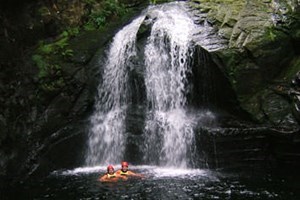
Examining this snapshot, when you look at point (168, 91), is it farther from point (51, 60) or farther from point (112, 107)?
point (51, 60)

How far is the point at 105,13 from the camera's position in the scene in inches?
637

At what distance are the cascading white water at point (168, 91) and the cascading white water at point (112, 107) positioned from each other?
0.80 metres

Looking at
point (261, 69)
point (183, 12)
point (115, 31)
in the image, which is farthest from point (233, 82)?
point (115, 31)

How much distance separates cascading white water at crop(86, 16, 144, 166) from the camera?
14.1 metres

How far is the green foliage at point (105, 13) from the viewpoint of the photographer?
15.8 meters

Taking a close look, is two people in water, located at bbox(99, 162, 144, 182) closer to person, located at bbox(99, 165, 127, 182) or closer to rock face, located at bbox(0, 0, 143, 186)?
person, located at bbox(99, 165, 127, 182)

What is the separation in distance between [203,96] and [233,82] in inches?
42.0

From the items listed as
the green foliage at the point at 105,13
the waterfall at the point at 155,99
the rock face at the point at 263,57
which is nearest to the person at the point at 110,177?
the waterfall at the point at 155,99

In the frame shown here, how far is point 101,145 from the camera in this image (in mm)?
14180

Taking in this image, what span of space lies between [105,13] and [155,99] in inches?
162

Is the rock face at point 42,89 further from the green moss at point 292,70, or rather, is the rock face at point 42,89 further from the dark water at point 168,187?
the green moss at point 292,70

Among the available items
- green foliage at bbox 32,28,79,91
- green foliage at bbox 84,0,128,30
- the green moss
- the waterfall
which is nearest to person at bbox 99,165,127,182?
the waterfall

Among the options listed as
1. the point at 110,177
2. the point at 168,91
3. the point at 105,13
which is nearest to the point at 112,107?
the point at 168,91

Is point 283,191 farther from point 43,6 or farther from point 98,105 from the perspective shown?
point 43,6
